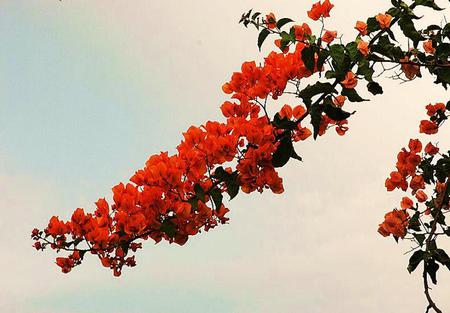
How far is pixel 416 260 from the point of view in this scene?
3479mm

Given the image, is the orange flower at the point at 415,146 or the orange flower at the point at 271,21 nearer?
the orange flower at the point at 271,21

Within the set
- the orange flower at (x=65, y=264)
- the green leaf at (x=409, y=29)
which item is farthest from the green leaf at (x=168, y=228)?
the green leaf at (x=409, y=29)

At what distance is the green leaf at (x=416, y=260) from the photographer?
3467 mm

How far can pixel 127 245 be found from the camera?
2.49 m

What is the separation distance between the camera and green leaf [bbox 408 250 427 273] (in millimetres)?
3467

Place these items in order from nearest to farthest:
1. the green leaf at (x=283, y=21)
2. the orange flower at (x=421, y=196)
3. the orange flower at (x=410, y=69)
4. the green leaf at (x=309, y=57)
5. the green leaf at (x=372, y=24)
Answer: the green leaf at (x=309, y=57), the green leaf at (x=283, y=21), the green leaf at (x=372, y=24), the orange flower at (x=410, y=69), the orange flower at (x=421, y=196)

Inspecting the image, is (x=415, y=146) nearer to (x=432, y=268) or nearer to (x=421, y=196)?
(x=421, y=196)

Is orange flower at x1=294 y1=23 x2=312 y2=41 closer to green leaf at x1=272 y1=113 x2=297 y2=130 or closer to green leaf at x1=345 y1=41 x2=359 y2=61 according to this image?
green leaf at x1=345 y1=41 x2=359 y2=61

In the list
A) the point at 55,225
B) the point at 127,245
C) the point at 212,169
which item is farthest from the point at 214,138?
the point at 55,225

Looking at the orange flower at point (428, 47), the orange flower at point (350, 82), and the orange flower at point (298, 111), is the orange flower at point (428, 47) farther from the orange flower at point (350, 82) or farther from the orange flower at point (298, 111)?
the orange flower at point (298, 111)

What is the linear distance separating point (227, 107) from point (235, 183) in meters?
0.35

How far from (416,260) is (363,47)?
4.36 feet

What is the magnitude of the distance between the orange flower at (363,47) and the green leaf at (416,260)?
1280 mm

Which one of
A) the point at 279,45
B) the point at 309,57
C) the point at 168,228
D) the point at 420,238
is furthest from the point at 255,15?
the point at 420,238
